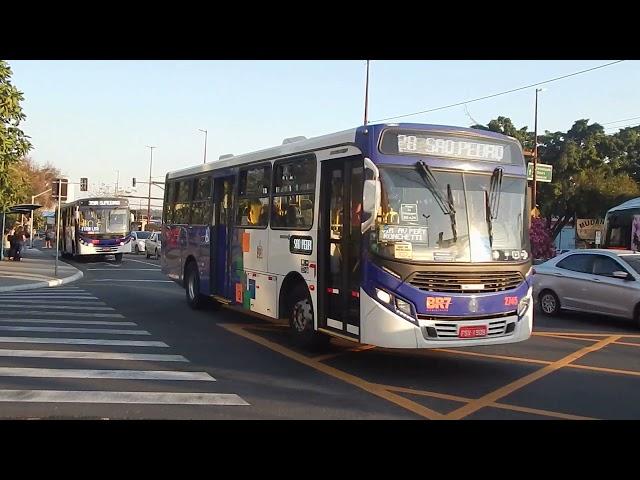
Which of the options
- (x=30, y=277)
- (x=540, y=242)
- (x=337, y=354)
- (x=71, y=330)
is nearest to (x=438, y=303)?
(x=337, y=354)

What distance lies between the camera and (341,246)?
859cm

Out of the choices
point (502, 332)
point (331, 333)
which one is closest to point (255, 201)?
point (331, 333)

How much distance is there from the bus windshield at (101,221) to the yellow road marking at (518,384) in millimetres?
27363

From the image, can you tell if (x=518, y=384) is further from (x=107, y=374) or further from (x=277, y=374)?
(x=107, y=374)

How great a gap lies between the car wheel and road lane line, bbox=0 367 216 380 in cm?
931

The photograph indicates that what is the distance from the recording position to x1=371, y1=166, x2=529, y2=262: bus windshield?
25.4 ft

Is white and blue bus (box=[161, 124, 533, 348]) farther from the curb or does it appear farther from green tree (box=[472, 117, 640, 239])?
green tree (box=[472, 117, 640, 239])

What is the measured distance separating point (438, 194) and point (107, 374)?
4780 millimetres

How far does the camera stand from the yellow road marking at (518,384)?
21.4 feet

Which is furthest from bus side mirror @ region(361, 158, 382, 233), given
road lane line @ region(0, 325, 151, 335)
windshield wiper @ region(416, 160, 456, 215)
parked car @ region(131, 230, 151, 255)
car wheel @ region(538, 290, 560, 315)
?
parked car @ region(131, 230, 151, 255)

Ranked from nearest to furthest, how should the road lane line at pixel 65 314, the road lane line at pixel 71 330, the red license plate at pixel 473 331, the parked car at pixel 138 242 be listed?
the red license plate at pixel 473 331, the road lane line at pixel 71 330, the road lane line at pixel 65 314, the parked car at pixel 138 242

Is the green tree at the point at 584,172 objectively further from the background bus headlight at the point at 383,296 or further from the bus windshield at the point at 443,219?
the background bus headlight at the point at 383,296

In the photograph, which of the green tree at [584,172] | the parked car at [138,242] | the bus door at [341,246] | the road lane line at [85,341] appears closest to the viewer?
the bus door at [341,246]

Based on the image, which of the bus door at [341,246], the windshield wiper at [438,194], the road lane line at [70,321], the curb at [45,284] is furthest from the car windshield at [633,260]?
the curb at [45,284]
